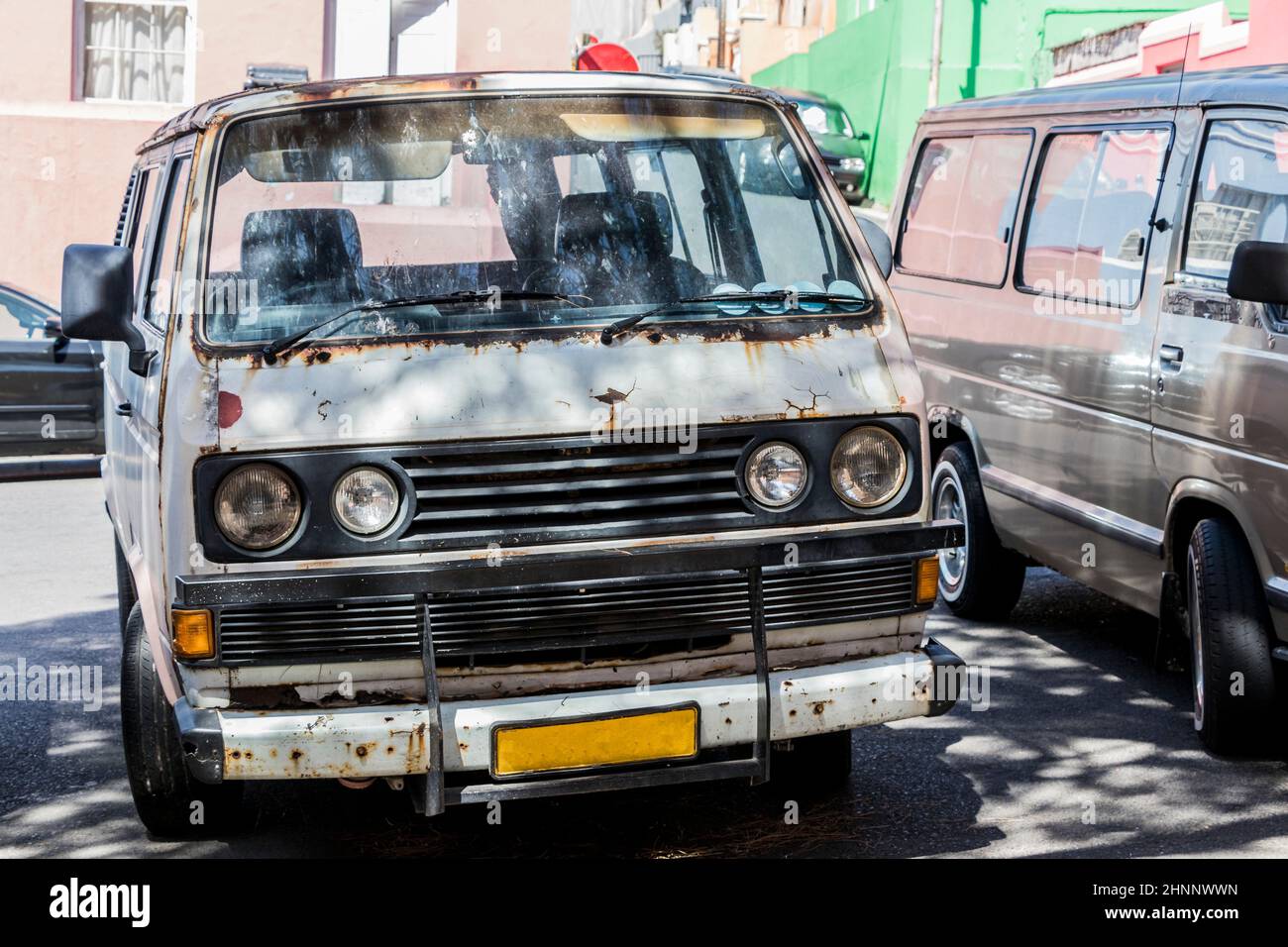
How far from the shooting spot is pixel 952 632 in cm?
738

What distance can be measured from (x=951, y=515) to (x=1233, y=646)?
8.18 feet

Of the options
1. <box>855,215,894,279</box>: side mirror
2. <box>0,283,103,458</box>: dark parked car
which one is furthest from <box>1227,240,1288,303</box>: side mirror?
<box>0,283,103,458</box>: dark parked car

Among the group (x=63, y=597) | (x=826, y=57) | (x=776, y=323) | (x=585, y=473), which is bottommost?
(x=63, y=597)

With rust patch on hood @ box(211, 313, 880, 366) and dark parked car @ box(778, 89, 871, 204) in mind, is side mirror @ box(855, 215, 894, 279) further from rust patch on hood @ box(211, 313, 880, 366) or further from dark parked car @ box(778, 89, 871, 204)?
dark parked car @ box(778, 89, 871, 204)

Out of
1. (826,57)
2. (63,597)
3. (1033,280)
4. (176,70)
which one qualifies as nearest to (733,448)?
(1033,280)

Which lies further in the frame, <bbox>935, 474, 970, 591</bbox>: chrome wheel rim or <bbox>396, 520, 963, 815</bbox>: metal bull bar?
<bbox>935, 474, 970, 591</bbox>: chrome wheel rim

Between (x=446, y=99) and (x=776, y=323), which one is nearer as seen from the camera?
(x=776, y=323)

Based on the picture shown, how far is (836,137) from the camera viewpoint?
883 inches

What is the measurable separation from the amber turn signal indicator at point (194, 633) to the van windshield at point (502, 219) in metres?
0.76

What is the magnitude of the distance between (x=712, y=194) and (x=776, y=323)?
0.87 m

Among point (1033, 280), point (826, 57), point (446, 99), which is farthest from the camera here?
point (826, 57)

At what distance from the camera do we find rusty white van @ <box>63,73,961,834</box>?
3.98 meters

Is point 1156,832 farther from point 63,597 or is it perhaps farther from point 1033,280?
point 63,597

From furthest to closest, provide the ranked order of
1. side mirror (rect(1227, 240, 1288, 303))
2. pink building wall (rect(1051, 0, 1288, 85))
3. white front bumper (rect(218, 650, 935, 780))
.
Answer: pink building wall (rect(1051, 0, 1288, 85))
side mirror (rect(1227, 240, 1288, 303))
white front bumper (rect(218, 650, 935, 780))
